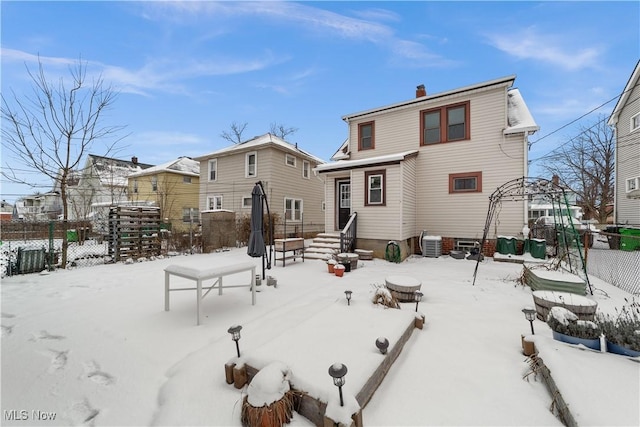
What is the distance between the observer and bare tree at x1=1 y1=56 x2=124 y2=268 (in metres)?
7.62

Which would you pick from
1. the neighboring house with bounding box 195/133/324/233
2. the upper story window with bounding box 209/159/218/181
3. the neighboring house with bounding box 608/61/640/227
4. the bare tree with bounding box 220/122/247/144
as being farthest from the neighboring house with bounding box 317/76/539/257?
the bare tree with bounding box 220/122/247/144

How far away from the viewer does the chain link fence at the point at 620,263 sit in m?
5.97

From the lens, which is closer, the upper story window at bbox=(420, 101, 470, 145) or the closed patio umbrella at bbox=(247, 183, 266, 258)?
the closed patio umbrella at bbox=(247, 183, 266, 258)

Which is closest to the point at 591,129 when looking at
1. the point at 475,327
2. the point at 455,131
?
the point at 455,131

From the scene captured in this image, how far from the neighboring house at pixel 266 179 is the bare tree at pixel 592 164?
1938 cm

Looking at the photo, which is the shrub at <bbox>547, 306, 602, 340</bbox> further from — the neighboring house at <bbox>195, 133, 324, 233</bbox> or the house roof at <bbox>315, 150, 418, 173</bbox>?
the neighboring house at <bbox>195, 133, 324, 233</bbox>

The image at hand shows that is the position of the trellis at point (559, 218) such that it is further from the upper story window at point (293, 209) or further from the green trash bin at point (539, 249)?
the upper story window at point (293, 209)

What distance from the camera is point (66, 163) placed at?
8.10 m

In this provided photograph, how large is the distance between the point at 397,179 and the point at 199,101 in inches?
685

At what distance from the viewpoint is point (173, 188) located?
2114 centimetres

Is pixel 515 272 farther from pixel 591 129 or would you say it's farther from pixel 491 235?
pixel 591 129

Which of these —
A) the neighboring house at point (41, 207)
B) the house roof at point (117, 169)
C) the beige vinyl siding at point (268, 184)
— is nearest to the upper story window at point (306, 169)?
the beige vinyl siding at point (268, 184)

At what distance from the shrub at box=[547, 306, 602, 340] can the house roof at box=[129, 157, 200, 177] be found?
79.0ft

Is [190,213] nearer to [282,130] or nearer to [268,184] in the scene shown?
[268,184]
